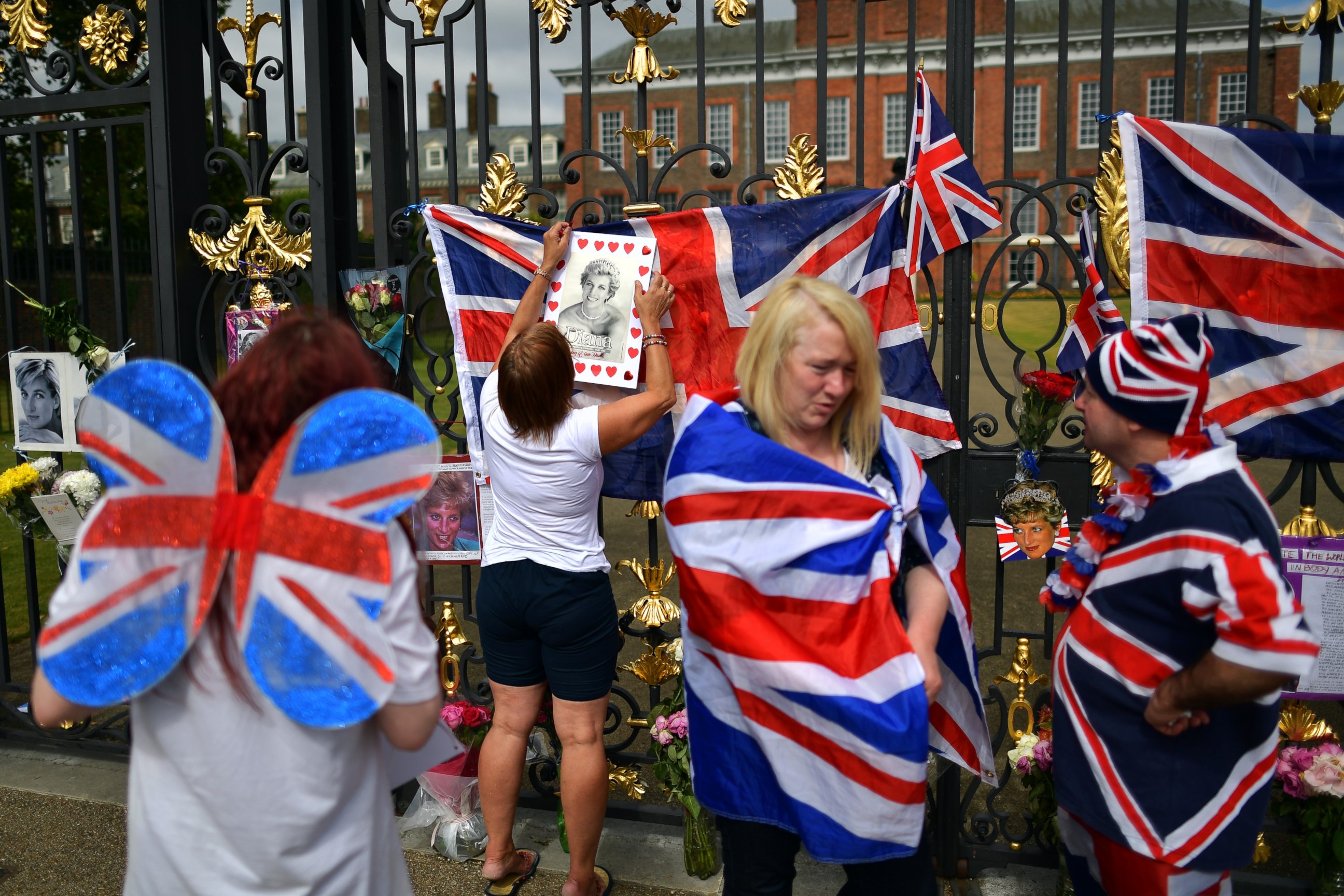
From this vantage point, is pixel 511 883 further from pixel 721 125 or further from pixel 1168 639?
pixel 721 125

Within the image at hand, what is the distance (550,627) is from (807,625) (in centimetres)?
105

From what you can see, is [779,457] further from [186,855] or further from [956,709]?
[186,855]

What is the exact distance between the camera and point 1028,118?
2834 cm

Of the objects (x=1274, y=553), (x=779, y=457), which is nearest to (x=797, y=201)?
(x=779, y=457)

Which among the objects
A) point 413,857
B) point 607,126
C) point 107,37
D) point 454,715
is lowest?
point 413,857

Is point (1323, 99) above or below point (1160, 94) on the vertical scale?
below

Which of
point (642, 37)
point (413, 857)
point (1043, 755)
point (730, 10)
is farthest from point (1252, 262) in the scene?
point (413, 857)

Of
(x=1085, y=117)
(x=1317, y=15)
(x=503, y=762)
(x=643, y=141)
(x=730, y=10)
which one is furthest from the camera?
(x=1085, y=117)

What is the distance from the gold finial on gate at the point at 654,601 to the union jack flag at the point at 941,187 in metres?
1.44

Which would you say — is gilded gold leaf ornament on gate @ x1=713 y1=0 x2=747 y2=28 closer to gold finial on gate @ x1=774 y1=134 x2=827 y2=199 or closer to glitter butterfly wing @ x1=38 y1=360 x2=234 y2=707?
gold finial on gate @ x1=774 y1=134 x2=827 y2=199

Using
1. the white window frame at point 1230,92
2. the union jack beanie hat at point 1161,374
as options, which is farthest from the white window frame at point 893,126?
the union jack beanie hat at point 1161,374

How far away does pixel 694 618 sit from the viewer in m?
2.29

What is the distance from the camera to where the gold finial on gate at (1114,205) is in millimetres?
3031

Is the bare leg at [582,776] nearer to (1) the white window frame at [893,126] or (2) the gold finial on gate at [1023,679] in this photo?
(2) the gold finial on gate at [1023,679]
